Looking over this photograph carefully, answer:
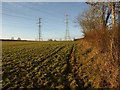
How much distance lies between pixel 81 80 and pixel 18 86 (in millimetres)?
3167

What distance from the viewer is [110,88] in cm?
990

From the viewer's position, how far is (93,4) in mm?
21266

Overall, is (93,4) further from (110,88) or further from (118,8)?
(110,88)

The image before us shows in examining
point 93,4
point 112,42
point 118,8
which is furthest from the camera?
point 93,4

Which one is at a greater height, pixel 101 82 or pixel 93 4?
pixel 93 4

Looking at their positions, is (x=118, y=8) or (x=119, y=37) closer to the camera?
(x=119, y=37)

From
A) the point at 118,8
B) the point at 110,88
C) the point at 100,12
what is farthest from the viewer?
the point at 100,12

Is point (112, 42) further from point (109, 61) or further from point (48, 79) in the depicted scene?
point (48, 79)

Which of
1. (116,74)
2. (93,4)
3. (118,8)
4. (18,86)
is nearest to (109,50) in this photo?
(116,74)

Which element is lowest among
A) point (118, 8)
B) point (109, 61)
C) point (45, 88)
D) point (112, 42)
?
point (45, 88)

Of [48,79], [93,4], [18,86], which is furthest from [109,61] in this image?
[93,4]

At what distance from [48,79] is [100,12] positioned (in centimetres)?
1247

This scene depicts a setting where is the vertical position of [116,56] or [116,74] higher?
[116,56]

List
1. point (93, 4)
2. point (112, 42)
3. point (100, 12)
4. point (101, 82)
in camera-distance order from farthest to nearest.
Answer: point (100, 12), point (93, 4), point (112, 42), point (101, 82)
